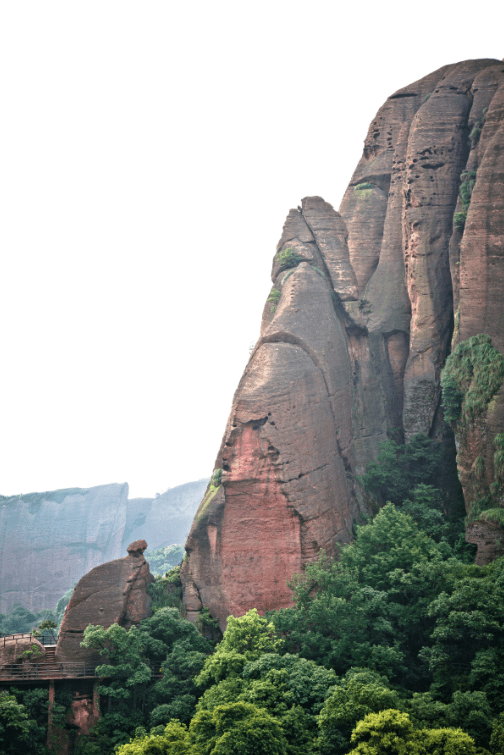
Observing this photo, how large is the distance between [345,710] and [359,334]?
2273cm

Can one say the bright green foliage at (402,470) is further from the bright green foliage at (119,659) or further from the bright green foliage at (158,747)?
the bright green foliage at (158,747)

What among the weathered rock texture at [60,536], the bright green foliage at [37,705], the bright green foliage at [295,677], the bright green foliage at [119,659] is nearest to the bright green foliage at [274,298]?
the bright green foliage at [119,659]

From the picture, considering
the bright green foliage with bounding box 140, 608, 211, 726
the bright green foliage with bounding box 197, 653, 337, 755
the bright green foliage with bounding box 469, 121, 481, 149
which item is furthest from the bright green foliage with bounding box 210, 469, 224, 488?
the bright green foliage with bounding box 469, 121, 481, 149

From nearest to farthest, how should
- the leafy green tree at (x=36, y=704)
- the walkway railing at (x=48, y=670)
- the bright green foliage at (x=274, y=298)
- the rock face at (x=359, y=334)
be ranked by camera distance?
the leafy green tree at (x=36, y=704) → the walkway railing at (x=48, y=670) → the rock face at (x=359, y=334) → the bright green foliage at (x=274, y=298)

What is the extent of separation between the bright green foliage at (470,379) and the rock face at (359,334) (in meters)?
0.67

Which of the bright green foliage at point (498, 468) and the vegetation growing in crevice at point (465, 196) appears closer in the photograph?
the bright green foliage at point (498, 468)

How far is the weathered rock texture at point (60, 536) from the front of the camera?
8856 cm

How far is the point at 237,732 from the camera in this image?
21141 millimetres

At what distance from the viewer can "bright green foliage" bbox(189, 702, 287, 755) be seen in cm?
2088

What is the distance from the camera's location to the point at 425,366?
38.6 meters

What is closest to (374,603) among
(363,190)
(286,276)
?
(286,276)

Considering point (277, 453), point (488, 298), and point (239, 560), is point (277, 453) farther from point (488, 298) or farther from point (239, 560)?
point (488, 298)

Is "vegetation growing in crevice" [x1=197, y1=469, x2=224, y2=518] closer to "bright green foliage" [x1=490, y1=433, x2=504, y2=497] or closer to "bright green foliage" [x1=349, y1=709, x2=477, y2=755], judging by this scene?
"bright green foliage" [x1=490, y1=433, x2=504, y2=497]

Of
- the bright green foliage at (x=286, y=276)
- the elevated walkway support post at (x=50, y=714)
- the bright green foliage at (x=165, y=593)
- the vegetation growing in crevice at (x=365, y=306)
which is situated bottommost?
the elevated walkway support post at (x=50, y=714)
